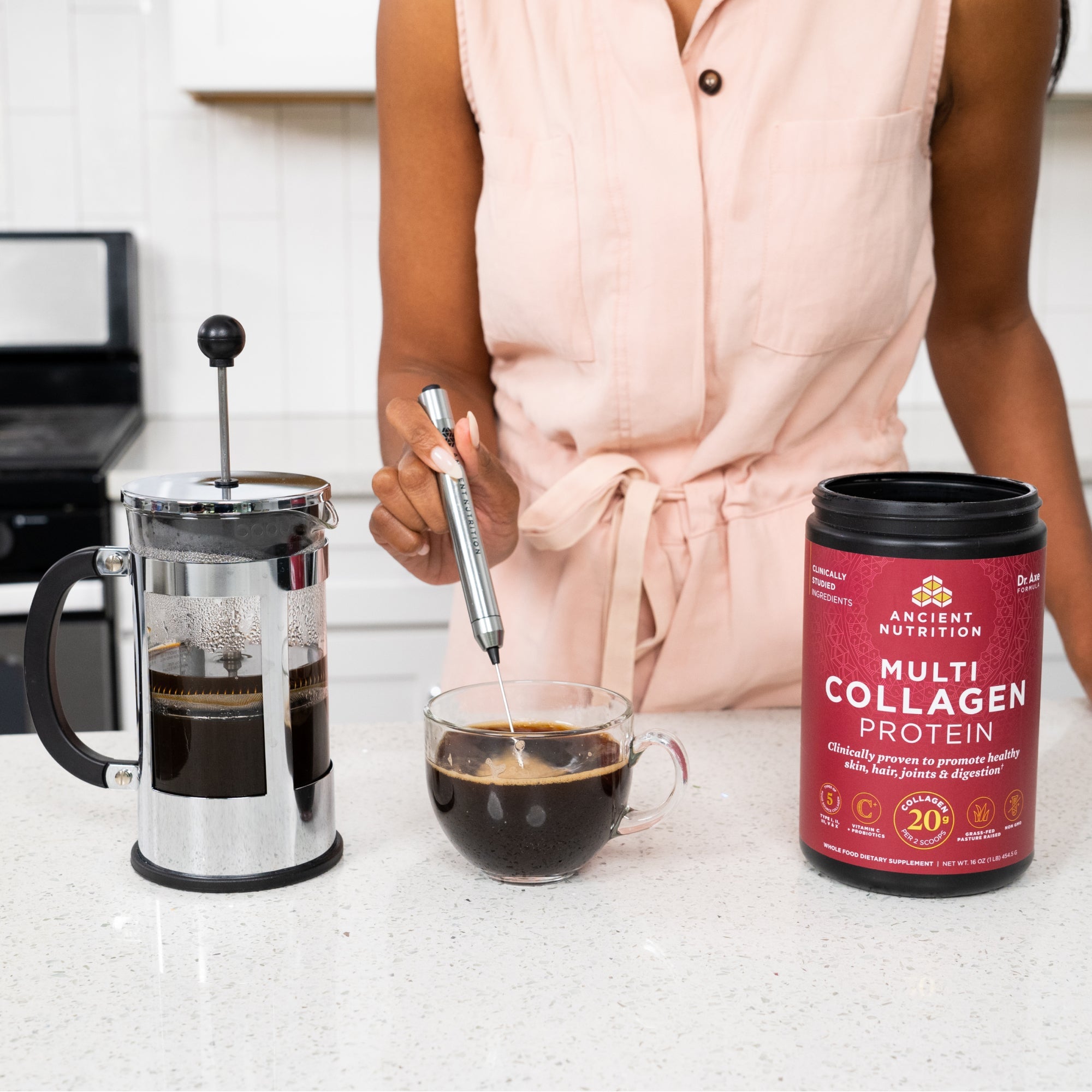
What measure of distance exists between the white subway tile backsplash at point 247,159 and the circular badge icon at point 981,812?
193 cm

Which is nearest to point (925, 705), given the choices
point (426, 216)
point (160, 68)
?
point (426, 216)

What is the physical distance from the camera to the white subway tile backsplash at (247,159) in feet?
7.09

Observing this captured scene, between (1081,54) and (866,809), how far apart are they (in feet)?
5.95

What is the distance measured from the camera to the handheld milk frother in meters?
0.62

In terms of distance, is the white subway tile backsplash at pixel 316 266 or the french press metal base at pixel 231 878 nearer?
the french press metal base at pixel 231 878

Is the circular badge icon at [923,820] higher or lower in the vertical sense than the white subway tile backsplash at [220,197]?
lower

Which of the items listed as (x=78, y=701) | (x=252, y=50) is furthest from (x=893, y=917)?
(x=252, y=50)

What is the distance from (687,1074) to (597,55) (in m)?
0.73

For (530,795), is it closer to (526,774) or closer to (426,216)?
(526,774)

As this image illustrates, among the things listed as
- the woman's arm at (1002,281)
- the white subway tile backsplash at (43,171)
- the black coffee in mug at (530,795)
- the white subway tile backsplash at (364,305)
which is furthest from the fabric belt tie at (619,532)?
the white subway tile backsplash at (43,171)

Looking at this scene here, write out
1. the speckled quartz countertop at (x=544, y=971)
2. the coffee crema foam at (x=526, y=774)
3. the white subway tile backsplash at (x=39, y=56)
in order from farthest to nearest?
the white subway tile backsplash at (x=39, y=56), the coffee crema foam at (x=526, y=774), the speckled quartz countertop at (x=544, y=971)

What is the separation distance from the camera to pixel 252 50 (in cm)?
186

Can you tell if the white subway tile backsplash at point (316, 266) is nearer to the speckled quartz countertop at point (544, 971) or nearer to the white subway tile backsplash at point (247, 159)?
the white subway tile backsplash at point (247, 159)

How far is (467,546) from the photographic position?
65 cm
